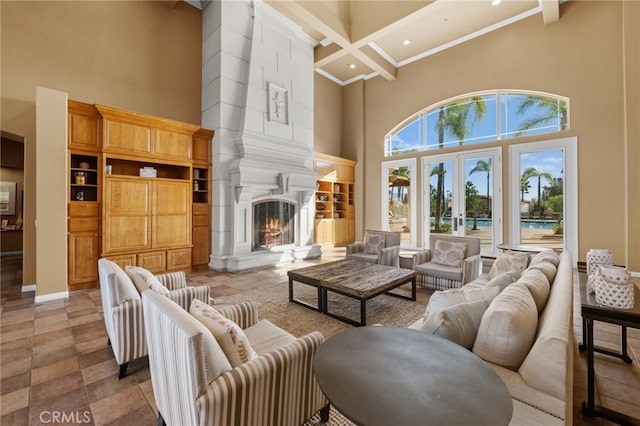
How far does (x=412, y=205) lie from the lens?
807cm

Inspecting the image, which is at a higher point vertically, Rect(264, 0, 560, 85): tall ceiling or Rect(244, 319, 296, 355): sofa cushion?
Rect(264, 0, 560, 85): tall ceiling

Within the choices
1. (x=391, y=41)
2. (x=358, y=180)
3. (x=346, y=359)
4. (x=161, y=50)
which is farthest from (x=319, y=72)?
(x=346, y=359)

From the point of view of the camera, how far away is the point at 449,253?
4383 millimetres

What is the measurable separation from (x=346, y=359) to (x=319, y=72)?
9.08 metres

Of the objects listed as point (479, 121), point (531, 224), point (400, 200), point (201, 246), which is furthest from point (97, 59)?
point (531, 224)

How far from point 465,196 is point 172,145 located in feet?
22.6

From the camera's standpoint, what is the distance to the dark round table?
84cm

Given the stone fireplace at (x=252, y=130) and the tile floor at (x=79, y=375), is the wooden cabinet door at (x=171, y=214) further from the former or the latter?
the tile floor at (x=79, y=375)

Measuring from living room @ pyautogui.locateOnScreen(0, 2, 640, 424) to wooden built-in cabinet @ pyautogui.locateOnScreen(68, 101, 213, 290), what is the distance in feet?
1.58

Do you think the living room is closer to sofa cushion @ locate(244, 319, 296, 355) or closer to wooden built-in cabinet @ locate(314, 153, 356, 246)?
wooden built-in cabinet @ locate(314, 153, 356, 246)

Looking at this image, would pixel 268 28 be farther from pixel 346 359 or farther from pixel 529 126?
pixel 346 359

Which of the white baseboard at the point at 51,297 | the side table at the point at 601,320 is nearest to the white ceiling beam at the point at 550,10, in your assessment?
the side table at the point at 601,320

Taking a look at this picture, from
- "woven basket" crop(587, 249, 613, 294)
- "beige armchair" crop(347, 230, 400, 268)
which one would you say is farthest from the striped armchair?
"beige armchair" crop(347, 230, 400, 268)

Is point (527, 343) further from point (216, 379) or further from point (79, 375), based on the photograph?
point (79, 375)
